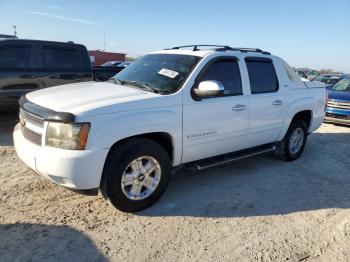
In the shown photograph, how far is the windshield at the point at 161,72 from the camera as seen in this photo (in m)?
4.42

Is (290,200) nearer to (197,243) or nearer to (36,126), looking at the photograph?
(197,243)

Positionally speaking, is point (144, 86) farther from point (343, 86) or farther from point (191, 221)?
point (343, 86)

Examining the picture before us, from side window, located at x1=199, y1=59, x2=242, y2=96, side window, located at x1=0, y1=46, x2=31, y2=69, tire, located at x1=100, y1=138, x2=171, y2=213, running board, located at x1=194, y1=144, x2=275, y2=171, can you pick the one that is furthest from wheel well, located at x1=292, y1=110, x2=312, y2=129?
side window, located at x1=0, y1=46, x2=31, y2=69

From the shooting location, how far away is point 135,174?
4.00 m

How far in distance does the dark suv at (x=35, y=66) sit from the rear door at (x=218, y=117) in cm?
414

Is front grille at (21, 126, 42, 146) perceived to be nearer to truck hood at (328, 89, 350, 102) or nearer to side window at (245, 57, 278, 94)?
side window at (245, 57, 278, 94)

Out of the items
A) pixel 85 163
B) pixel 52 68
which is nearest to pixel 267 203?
pixel 85 163

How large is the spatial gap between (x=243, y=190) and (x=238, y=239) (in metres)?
1.35

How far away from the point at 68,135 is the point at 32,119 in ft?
2.15

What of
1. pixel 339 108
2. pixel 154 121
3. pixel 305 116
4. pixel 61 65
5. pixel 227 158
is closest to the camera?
pixel 154 121

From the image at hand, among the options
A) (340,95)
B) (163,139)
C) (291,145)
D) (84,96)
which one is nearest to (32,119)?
(84,96)

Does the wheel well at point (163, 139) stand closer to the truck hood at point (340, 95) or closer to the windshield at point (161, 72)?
the windshield at point (161, 72)

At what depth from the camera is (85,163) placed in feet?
11.5

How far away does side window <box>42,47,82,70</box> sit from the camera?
297 inches
